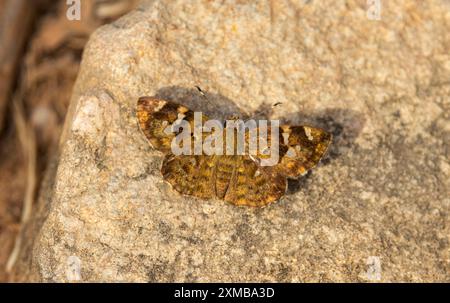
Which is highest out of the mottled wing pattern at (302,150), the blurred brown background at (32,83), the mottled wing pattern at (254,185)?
the mottled wing pattern at (302,150)

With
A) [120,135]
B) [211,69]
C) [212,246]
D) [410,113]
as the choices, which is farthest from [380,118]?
[120,135]

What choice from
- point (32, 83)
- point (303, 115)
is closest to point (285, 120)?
point (303, 115)

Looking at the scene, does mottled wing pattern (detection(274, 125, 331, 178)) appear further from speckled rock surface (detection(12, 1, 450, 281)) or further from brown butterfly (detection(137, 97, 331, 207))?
speckled rock surface (detection(12, 1, 450, 281))

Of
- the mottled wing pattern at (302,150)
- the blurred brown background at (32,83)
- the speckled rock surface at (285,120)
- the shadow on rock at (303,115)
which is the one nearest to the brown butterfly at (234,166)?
the mottled wing pattern at (302,150)

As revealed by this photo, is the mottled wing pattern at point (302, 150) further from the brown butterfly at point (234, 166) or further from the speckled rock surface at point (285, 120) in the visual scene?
the speckled rock surface at point (285, 120)

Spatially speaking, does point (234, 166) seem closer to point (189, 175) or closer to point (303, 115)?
point (189, 175)

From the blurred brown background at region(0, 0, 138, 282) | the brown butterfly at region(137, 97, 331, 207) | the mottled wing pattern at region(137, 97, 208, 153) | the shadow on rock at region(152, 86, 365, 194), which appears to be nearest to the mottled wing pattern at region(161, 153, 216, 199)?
the brown butterfly at region(137, 97, 331, 207)
